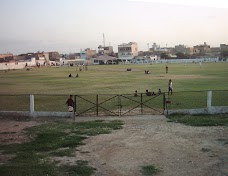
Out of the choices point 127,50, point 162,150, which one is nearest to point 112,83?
point 162,150

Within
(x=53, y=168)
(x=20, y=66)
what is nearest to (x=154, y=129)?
(x=53, y=168)

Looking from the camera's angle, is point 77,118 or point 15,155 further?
point 77,118

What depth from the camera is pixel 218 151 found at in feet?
35.5

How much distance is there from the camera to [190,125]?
14.7 meters

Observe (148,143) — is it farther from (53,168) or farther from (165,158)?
(53,168)

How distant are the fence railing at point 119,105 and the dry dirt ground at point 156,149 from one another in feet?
8.35

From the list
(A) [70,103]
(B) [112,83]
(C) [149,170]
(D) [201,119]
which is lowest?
(C) [149,170]

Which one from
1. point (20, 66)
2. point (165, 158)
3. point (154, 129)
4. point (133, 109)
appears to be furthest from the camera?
point (20, 66)

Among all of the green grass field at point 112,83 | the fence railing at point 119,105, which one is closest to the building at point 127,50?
the green grass field at point 112,83

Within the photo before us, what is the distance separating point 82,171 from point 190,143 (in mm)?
4750

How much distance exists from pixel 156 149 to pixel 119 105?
8895mm

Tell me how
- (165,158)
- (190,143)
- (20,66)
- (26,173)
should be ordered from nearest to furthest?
(26,173)
(165,158)
(190,143)
(20,66)

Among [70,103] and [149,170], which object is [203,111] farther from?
[149,170]

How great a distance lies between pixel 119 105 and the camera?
19.9 meters
